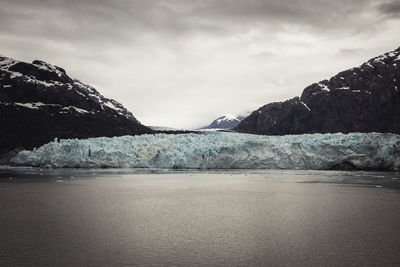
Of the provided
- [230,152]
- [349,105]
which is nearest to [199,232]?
[230,152]

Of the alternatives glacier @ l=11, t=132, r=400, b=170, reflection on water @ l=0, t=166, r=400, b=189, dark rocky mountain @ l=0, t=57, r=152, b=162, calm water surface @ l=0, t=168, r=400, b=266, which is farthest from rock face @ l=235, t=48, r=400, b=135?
calm water surface @ l=0, t=168, r=400, b=266

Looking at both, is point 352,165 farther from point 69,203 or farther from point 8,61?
point 8,61

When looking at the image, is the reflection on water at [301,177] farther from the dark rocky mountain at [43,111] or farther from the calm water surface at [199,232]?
the dark rocky mountain at [43,111]

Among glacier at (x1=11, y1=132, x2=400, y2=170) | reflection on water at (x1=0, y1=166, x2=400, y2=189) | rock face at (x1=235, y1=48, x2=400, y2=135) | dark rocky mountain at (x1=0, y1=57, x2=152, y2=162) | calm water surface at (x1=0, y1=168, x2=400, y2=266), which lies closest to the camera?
calm water surface at (x1=0, y1=168, x2=400, y2=266)

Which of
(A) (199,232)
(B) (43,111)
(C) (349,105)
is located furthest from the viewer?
(C) (349,105)

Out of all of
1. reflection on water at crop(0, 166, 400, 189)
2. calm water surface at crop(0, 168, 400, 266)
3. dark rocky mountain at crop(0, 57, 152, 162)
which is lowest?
reflection on water at crop(0, 166, 400, 189)

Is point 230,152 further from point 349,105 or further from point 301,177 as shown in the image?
point 349,105

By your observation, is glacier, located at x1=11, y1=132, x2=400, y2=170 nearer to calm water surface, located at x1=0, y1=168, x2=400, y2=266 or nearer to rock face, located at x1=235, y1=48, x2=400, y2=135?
calm water surface, located at x1=0, y1=168, x2=400, y2=266

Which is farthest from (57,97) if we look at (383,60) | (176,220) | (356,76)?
(176,220)
